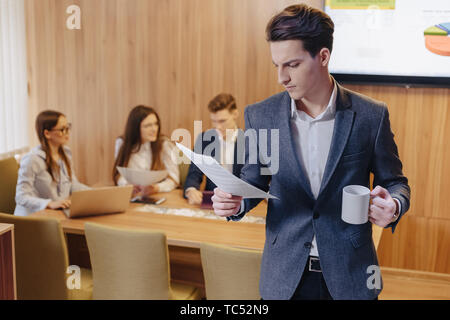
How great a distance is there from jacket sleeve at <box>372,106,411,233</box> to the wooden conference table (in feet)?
3.39

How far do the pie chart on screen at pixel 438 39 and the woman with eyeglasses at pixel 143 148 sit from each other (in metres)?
2.14

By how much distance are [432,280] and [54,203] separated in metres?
2.94

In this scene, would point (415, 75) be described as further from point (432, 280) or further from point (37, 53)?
point (37, 53)

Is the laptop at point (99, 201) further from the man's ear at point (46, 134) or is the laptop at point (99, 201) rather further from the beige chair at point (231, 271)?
the beige chair at point (231, 271)

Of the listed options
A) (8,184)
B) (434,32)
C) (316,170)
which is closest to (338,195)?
(316,170)

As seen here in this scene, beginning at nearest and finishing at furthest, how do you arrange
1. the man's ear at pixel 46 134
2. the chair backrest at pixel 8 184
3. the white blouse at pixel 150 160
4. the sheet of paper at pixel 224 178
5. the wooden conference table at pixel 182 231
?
1. the sheet of paper at pixel 224 178
2. the wooden conference table at pixel 182 231
3. the man's ear at pixel 46 134
4. the chair backrest at pixel 8 184
5. the white blouse at pixel 150 160

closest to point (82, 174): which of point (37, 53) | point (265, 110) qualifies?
point (37, 53)

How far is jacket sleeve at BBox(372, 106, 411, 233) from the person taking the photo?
52.6 inches

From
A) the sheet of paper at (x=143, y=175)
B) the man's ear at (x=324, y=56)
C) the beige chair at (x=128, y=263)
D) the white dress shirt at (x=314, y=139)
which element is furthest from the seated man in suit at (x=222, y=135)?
the man's ear at (x=324, y=56)

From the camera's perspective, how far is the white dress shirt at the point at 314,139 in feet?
4.52

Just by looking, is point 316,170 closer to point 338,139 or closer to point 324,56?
point 338,139

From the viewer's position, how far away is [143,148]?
12.0 feet

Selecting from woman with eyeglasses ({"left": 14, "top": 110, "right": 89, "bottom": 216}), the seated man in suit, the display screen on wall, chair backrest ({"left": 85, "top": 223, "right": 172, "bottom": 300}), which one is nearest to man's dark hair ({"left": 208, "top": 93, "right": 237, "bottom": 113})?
the seated man in suit

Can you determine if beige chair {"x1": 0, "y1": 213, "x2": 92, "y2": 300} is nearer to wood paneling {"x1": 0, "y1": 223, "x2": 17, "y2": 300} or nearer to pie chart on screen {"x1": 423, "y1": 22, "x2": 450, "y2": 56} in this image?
wood paneling {"x1": 0, "y1": 223, "x2": 17, "y2": 300}
